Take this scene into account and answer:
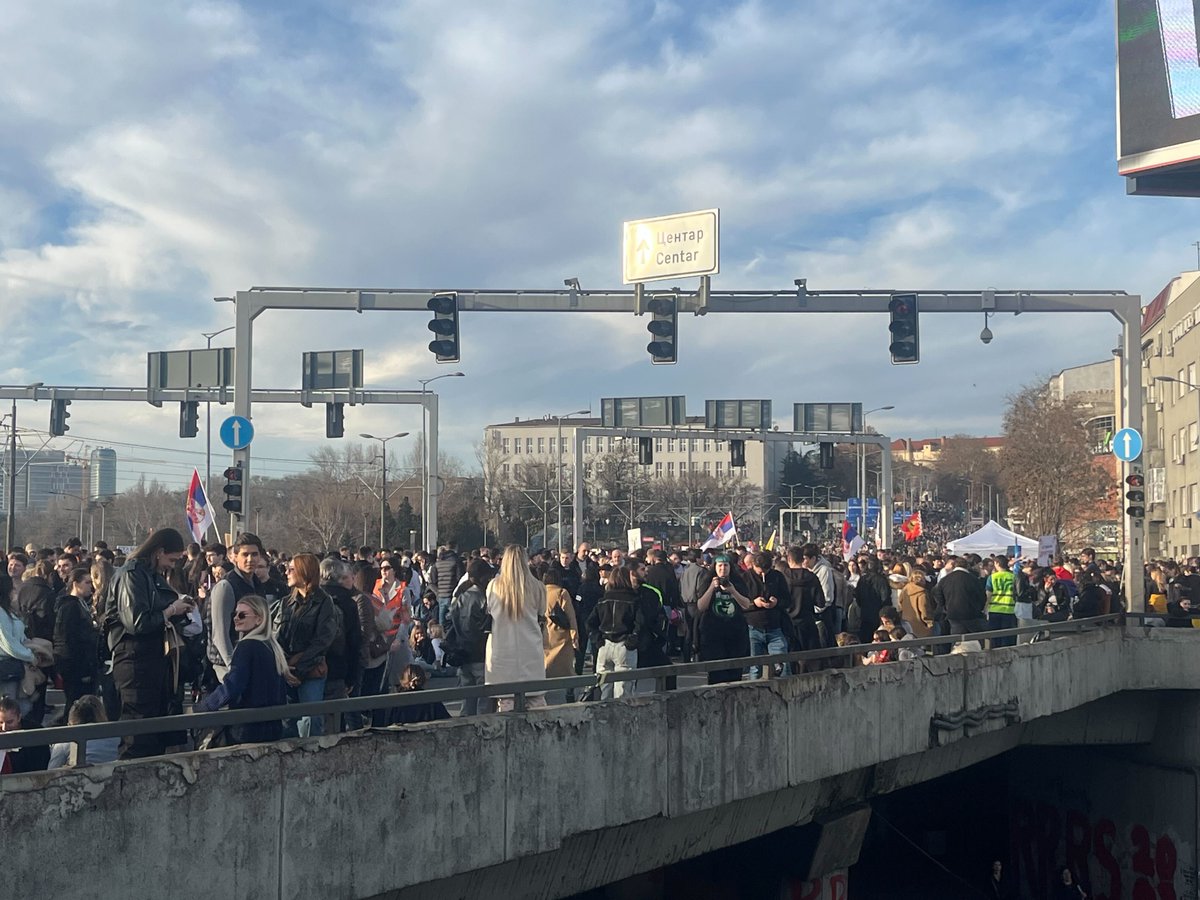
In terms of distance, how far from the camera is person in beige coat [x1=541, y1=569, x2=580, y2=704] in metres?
11.1

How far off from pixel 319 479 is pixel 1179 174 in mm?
72924

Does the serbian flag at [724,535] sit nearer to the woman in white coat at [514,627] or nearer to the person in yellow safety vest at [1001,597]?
the person in yellow safety vest at [1001,597]

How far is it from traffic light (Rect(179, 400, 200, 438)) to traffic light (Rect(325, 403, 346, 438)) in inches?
166

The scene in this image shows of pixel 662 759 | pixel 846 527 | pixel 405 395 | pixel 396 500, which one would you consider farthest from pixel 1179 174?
pixel 396 500

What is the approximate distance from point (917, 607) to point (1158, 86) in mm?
35270

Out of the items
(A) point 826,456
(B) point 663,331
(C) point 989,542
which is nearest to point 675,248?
(B) point 663,331

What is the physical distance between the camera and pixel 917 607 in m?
16.9

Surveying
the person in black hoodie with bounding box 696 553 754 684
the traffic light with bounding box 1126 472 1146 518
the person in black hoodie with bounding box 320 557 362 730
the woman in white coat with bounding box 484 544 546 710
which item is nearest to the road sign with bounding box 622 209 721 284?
the traffic light with bounding box 1126 472 1146 518

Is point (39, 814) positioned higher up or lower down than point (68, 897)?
higher up

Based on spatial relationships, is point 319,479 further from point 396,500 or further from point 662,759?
point 662,759

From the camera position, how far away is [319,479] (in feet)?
340

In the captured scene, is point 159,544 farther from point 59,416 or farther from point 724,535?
point 59,416

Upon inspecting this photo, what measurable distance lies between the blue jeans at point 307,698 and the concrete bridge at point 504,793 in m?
1.23

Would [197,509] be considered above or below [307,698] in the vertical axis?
above
